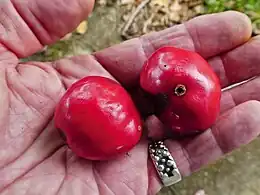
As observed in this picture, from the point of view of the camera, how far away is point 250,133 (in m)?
1.30

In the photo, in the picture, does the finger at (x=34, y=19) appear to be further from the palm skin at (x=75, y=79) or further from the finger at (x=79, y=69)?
the finger at (x=79, y=69)

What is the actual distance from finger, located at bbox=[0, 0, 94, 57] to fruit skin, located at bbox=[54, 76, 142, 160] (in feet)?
0.81

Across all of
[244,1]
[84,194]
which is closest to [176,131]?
[84,194]

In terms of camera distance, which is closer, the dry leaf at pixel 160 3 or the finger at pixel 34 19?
the finger at pixel 34 19

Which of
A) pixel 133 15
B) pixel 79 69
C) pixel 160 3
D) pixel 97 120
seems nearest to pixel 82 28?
pixel 133 15

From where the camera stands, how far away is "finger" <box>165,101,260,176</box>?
129cm

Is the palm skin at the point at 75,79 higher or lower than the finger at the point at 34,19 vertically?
lower

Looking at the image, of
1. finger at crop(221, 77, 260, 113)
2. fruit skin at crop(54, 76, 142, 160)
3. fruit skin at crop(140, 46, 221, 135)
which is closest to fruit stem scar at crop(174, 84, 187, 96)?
fruit skin at crop(140, 46, 221, 135)

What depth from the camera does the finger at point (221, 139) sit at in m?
1.29

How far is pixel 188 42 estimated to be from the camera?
58.0 inches

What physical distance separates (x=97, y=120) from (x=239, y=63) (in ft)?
1.76

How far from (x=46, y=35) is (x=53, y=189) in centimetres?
48

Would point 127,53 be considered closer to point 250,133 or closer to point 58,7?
point 58,7

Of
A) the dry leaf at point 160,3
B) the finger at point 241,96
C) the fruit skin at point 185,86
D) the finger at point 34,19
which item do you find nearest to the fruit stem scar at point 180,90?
the fruit skin at point 185,86
